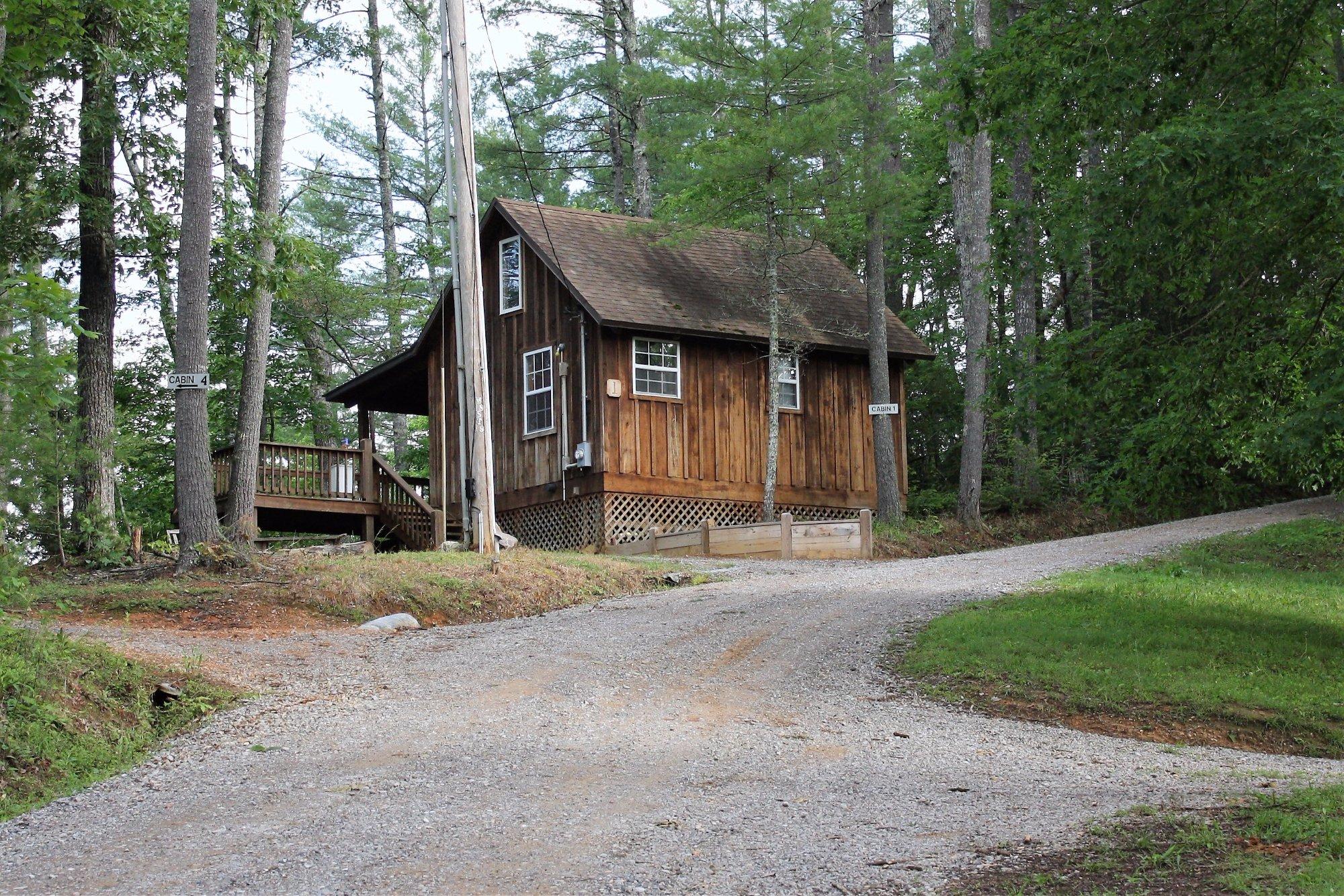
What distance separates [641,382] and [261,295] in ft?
23.0

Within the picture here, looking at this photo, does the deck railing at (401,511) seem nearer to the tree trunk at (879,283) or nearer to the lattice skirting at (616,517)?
the lattice skirting at (616,517)

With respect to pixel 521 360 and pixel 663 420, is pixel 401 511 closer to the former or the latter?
pixel 521 360

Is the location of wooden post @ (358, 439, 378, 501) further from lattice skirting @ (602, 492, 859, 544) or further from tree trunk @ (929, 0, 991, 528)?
tree trunk @ (929, 0, 991, 528)

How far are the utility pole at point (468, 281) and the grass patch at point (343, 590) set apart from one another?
735 mm

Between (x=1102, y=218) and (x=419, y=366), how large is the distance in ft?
57.0

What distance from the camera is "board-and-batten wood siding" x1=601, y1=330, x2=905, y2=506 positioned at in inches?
887

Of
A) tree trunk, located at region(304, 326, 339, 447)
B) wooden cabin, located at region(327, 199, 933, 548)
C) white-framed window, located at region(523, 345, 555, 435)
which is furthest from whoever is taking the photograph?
tree trunk, located at region(304, 326, 339, 447)

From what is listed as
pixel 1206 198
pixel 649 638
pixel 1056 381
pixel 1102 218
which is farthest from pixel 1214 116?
pixel 649 638

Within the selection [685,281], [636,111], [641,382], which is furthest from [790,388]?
[636,111]

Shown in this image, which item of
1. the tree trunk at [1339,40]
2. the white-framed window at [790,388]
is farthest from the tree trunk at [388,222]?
the tree trunk at [1339,40]

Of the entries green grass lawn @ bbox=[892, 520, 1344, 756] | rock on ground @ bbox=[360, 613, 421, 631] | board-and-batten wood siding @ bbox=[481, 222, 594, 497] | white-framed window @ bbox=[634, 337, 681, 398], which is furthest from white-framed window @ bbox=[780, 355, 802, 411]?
rock on ground @ bbox=[360, 613, 421, 631]

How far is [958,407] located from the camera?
30422 mm

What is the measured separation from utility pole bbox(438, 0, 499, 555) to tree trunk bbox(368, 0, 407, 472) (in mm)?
18424

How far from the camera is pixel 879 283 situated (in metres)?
24.5
